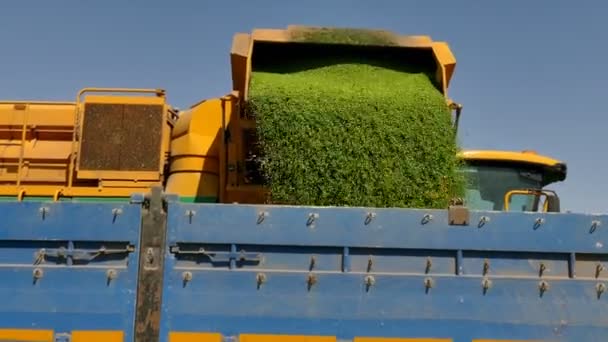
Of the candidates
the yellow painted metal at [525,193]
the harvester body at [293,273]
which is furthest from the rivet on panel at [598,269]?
the yellow painted metal at [525,193]

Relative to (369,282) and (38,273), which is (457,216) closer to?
(369,282)

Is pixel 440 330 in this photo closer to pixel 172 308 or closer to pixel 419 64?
pixel 172 308

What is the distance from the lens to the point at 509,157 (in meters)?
5.30

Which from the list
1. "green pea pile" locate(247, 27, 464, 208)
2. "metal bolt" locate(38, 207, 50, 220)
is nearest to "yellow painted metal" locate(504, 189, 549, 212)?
"green pea pile" locate(247, 27, 464, 208)

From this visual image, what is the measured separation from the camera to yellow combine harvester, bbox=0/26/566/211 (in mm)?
4406

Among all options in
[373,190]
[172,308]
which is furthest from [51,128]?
[373,190]

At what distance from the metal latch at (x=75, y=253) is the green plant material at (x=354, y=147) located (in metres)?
1.12

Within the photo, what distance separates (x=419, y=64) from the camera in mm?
4664

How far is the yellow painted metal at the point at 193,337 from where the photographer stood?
3.09 m

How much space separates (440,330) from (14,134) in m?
4.07

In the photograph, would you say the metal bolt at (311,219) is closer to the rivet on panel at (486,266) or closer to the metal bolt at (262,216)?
the metal bolt at (262,216)

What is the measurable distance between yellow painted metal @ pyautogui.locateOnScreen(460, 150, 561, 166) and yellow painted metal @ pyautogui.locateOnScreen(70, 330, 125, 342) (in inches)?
134

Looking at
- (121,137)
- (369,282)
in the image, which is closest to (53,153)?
(121,137)

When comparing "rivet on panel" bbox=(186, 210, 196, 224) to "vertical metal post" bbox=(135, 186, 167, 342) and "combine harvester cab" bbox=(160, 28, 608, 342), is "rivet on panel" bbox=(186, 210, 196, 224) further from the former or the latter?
"vertical metal post" bbox=(135, 186, 167, 342)
